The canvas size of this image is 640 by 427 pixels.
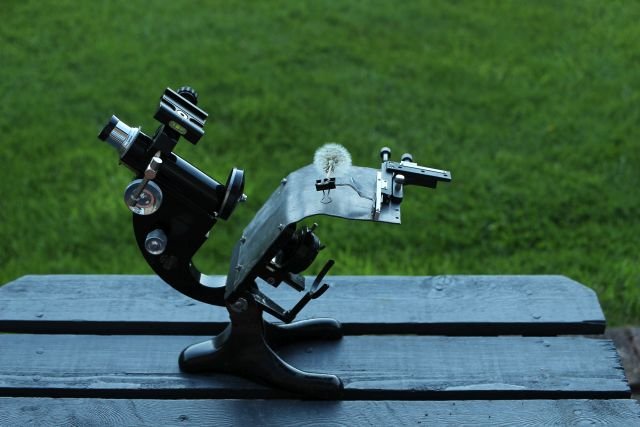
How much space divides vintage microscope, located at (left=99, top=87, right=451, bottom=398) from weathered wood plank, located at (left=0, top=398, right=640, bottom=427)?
2.6 inches

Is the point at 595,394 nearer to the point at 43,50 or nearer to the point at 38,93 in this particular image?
the point at 38,93

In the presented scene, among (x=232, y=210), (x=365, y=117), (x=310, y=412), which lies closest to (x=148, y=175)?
(x=232, y=210)

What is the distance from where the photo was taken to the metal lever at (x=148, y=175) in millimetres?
1992

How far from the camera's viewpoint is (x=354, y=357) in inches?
91.2

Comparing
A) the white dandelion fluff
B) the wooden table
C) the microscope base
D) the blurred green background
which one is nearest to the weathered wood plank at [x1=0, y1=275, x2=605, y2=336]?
the wooden table

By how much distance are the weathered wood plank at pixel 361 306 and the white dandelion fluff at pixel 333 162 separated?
46 cm

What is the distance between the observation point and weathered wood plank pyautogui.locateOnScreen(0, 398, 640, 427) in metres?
2.12

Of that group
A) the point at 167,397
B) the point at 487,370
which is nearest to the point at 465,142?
the point at 487,370

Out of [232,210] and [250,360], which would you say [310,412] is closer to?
[250,360]

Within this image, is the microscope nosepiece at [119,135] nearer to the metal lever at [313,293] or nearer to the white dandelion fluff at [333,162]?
the white dandelion fluff at [333,162]

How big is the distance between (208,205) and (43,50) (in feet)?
10.7

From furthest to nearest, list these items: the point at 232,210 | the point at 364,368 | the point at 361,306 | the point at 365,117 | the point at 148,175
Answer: the point at 365,117 → the point at 361,306 → the point at 364,368 → the point at 232,210 → the point at 148,175

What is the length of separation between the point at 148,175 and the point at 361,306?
77 cm

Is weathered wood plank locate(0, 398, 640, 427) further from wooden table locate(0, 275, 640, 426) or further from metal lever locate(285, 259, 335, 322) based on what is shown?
metal lever locate(285, 259, 335, 322)
